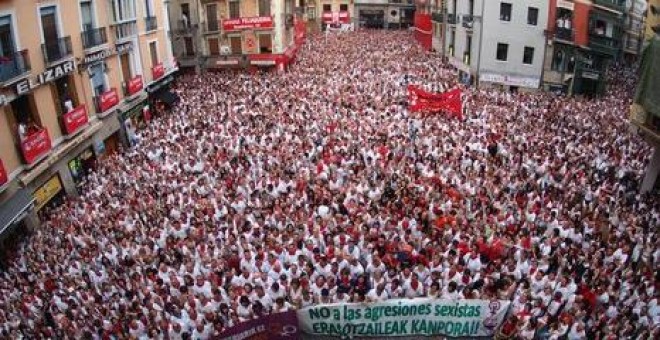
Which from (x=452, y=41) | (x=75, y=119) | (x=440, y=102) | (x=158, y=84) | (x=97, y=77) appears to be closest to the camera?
(x=75, y=119)

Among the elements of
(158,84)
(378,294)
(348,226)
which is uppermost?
(158,84)

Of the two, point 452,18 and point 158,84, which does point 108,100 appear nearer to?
point 158,84

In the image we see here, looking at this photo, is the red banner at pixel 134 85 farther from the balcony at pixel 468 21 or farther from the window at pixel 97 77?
the balcony at pixel 468 21

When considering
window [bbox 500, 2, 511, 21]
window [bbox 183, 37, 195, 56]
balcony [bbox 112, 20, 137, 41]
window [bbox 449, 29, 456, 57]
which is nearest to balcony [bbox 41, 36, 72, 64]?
balcony [bbox 112, 20, 137, 41]

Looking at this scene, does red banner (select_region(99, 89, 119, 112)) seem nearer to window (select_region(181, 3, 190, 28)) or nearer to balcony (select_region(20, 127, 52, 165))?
balcony (select_region(20, 127, 52, 165))

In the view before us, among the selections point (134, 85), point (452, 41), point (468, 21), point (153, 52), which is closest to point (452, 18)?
point (452, 41)

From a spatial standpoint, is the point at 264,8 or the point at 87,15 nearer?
the point at 87,15

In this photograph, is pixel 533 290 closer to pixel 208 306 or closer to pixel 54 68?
pixel 208 306

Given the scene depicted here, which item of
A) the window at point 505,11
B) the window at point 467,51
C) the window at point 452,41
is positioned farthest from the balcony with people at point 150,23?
the window at point 452,41

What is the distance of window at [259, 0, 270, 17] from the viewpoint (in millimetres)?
36906

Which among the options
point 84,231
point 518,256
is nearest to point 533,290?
point 518,256

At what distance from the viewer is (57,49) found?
1930 centimetres

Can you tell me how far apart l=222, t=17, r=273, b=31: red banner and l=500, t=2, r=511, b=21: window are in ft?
49.0

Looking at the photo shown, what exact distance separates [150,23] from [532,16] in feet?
71.3
